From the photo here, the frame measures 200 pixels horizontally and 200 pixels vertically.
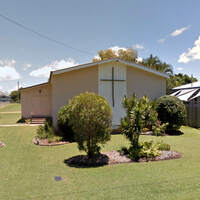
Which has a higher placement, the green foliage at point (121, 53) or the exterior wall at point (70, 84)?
the green foliage at point (121, 53)

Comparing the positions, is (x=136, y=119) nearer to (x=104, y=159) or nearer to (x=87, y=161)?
(x=104, y=159)

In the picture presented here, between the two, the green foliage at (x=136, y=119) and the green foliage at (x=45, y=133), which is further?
the green foliage at (x=45, y=133)

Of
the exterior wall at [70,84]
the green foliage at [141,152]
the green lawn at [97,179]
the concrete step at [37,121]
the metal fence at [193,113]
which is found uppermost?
the exterior wall at [70,84]

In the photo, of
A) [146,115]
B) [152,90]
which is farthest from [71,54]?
[146,115]

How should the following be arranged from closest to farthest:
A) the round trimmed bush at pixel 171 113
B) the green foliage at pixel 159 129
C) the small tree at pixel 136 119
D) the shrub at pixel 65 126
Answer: the small tree at pixel 136 119 < the shrub at pixel 65 126 < the green foliage at pixel 159 129 < the round trimmed bush at pixel 171 113

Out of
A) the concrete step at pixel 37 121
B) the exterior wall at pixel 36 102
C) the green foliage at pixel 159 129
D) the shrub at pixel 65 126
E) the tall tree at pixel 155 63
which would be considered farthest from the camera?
the tall tree at pixel 155 63

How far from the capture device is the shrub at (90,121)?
5254 millimetres

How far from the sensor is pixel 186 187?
144 inches

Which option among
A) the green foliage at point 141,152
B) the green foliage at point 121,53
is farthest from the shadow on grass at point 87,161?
the green foliage at point 121,53

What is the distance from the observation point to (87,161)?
5.39 m

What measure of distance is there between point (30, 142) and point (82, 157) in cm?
383

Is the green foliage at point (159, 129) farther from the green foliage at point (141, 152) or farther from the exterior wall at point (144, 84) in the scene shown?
the green foliage at point (141, 152)

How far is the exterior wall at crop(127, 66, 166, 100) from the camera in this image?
11.4 metres

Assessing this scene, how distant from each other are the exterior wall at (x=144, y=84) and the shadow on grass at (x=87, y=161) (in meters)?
6.42
